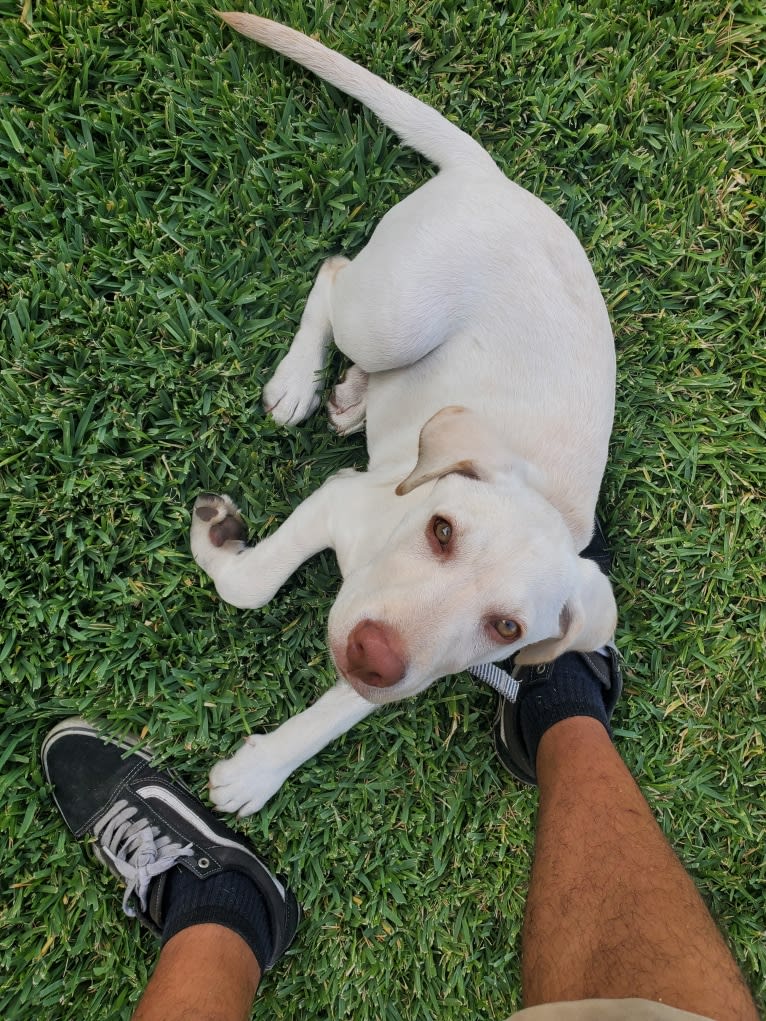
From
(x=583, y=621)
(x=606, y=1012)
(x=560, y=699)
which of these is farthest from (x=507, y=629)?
(x=560, y=699)

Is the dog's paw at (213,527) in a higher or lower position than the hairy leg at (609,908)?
higher

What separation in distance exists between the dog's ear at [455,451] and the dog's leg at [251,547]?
582mm

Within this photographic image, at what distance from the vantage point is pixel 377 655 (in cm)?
188

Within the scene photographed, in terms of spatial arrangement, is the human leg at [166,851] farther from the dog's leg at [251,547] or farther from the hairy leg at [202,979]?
the dog's leg at [251,547]

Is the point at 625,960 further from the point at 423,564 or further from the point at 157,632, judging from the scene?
the point at 157,632

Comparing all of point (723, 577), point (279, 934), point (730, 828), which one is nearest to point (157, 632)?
point (279, 934)

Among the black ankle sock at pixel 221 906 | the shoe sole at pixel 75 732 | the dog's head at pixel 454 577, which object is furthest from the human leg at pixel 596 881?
the shoe sole at pixel 75 732

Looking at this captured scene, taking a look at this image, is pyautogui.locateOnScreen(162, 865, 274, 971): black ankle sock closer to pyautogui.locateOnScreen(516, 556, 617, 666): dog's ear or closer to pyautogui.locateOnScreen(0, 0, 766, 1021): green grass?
pyautogui.locateOnScreen(0, 0, 766, 1021): green grass

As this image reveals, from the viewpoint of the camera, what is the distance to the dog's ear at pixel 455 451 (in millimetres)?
2055

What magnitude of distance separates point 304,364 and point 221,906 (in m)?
2.07

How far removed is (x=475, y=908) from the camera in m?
3.18

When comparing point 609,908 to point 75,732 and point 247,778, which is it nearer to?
point 247,778

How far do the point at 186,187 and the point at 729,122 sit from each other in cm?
249

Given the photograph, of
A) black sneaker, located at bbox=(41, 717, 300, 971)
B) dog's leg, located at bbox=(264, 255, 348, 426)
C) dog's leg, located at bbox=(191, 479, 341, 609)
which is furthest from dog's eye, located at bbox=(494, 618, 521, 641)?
black sneaker, located at bbox=(41, 717, 300, 971)
